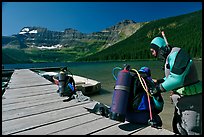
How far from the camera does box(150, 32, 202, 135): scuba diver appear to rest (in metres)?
2.80

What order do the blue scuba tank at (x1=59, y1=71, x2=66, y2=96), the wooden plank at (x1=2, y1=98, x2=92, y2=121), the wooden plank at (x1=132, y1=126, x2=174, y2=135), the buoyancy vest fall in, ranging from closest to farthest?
the buoyancy vest → the wooden plank at (x1=132, y1=126, x2=174, y2=135) → the wooden plank at (x1=2, y1=98, x2=92, y2=121) → the blue scuba tank at (x1=59, y1=71, x2=66, y2=96)

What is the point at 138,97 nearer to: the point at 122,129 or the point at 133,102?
the point at 133,102

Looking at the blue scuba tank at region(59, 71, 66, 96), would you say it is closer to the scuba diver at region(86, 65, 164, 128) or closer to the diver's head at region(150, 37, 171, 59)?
the scuba diver at region(86, 65, 164, 128)

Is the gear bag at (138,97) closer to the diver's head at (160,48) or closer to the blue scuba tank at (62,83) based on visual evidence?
the diver's head at (160,48)

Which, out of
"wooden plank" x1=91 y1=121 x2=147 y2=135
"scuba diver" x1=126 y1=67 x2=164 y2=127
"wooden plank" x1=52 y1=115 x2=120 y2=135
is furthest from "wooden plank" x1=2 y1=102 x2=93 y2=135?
"scuba diver" x1=126 y1=67 x2=164 y2=127

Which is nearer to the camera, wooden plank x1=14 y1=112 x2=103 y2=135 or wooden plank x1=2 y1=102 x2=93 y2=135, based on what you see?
wooden plank x1=14 y1=112 x2=103 y2=135

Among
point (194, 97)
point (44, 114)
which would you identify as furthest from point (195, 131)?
point (44, 114)

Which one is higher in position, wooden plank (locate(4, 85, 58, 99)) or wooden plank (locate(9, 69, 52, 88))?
wooden plank (locate(9, 69, 52, 88))

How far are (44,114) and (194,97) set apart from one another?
3.28 metres

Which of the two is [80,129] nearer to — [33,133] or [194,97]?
[33,133]

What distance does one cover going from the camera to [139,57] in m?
159

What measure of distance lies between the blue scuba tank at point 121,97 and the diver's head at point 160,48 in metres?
0.64

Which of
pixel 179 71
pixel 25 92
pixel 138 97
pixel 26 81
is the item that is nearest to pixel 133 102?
pixel 138 97

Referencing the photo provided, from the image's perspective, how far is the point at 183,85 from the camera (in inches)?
116
